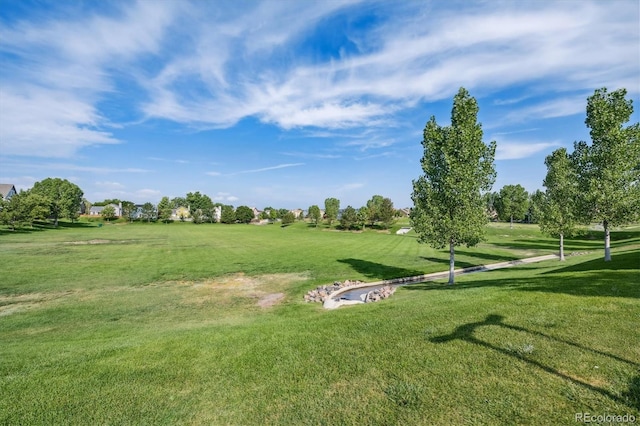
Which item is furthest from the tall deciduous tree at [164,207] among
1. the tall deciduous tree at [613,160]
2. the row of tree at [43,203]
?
the tall deciduous tree at [613,160]

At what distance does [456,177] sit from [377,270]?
14372mm

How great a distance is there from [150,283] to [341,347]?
913 inches

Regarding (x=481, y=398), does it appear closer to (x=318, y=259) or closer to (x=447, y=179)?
(x=447, y=179)

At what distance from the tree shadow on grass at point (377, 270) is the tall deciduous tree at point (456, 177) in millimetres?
7277

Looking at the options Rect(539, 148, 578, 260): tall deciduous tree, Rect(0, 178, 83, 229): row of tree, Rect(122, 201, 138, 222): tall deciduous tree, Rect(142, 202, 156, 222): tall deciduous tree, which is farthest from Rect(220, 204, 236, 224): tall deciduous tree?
Rect(539, 148, 578, 260): tall deciduous tree

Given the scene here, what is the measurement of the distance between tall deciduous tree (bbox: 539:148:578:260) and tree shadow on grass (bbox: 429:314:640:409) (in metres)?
35.8

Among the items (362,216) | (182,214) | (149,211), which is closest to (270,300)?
(362,216)

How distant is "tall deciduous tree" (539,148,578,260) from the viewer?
38719 mm

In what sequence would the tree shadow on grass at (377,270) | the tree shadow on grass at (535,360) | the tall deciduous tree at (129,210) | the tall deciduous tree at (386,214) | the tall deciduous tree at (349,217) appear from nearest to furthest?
1. the tree shadow on grass at (535,360)
2. the tree shadow on grass at (377,270)
3. the tall deciduous tree at (386,214)
4. the tall deciduous tree at (349,217)
5. the tall deciduous tree at (129,210)

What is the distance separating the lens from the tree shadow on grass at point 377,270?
31.8m

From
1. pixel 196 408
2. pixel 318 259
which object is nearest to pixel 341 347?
pixel 196 408

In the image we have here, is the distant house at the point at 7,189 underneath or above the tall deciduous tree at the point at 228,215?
above

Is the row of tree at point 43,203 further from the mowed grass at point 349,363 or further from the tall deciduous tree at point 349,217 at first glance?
the tall deciduous tree at point 349,217

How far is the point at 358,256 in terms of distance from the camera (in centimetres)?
4516
